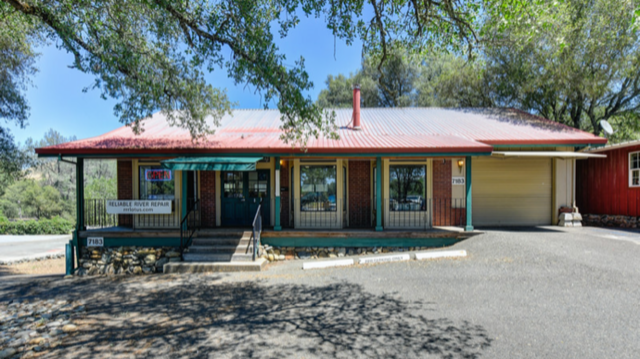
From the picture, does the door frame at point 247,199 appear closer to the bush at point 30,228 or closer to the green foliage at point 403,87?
the green foliage at point 403,87

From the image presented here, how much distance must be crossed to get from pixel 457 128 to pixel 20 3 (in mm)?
11580

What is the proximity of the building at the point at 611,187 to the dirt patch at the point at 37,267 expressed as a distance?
Result: 1856cm

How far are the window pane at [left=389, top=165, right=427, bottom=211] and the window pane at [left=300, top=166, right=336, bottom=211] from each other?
1.75m

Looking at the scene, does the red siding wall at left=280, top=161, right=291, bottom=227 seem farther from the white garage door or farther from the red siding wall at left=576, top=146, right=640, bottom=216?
the red siding wall at left=576, top=146, right=640, bottom=216

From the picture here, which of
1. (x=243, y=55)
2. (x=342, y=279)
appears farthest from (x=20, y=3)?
(x=342, y=279)

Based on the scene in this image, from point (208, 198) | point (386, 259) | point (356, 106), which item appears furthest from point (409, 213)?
point (208, 198)

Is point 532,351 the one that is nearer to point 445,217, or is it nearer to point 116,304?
point 116,304

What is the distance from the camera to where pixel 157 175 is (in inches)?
384

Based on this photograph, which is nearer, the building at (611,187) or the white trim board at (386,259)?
the white trim board at (386,259)

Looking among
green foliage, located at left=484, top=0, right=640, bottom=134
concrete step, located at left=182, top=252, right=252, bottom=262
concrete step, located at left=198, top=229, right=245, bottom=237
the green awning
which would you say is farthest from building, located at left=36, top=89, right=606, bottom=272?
green foliage, located at left=484, top=0, right=640, bottom=134

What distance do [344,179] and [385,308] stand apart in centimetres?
566

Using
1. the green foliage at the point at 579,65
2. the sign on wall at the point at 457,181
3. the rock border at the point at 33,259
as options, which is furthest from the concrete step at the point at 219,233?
the rock border at the point at 33,259

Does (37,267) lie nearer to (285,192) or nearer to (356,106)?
(285,192)

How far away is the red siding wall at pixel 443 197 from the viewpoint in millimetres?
10203
